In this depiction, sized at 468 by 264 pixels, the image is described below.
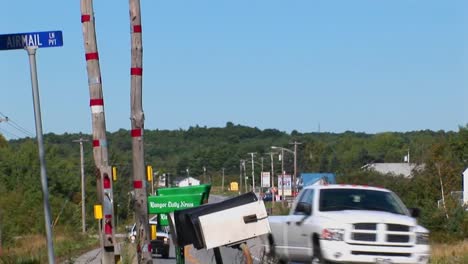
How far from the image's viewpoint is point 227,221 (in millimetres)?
12070

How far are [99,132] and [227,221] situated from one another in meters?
3.68

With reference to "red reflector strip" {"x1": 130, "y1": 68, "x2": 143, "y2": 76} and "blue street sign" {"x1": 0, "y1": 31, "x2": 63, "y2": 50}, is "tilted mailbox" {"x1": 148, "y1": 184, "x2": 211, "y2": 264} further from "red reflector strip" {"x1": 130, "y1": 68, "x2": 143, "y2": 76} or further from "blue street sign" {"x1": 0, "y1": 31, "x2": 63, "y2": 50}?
"blue street sign" {"x1": 0, "y1": 31, "x2": 63, "y2": 50}

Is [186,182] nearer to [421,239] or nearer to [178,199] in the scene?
[178,199]

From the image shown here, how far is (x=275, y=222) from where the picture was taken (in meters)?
19.3

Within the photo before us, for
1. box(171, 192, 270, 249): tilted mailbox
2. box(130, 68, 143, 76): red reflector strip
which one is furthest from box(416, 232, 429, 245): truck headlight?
box(130, 68, 143, 76): red reflector strip

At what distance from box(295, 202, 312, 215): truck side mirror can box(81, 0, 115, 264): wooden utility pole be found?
166 inches

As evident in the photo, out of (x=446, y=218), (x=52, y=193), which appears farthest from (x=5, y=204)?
(x=446, y=218)

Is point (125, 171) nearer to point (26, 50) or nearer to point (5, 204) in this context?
point (5, 204)

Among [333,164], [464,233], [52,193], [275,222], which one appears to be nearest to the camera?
[275,222]

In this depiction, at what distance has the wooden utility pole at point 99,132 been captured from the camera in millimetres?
14570

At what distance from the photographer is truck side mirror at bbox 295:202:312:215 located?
691 inches

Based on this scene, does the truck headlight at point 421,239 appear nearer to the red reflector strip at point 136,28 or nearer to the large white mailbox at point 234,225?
the large white mailbox at point 234,225

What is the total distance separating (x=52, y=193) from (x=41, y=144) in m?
80.4

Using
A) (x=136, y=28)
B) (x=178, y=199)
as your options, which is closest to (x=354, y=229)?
(x=178, y=199)
